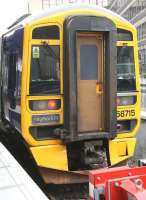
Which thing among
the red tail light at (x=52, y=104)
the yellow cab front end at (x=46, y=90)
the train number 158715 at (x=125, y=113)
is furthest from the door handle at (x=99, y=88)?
the red tail light at (x=52, y=104)

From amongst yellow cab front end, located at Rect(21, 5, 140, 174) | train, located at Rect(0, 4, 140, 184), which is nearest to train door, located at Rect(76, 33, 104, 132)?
train, located at Rect(0, 4, 140, 184)

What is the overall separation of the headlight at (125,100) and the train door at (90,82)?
42 centimetres

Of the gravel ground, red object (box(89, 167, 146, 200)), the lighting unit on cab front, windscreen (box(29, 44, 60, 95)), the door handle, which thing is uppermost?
windscreen (box(29, 44, 60, 95))

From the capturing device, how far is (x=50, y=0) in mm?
76938

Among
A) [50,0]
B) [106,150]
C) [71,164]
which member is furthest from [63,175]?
[50,0]

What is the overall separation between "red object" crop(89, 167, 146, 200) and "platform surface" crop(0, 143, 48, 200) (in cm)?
45

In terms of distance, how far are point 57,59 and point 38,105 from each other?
771mm

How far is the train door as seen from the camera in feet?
25.5

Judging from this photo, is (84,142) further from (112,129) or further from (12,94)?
(12,94)

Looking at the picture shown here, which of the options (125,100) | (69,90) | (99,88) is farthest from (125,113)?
(69,90)

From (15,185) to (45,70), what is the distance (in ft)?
10.5

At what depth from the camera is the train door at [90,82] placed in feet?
25.5

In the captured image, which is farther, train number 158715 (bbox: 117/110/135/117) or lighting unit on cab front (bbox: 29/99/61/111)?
train number 158715 (bbox: 117/110/135/117)

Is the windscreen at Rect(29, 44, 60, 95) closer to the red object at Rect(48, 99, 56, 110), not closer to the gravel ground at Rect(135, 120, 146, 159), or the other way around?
the red object at Rect(48, 99, 56, 110)
